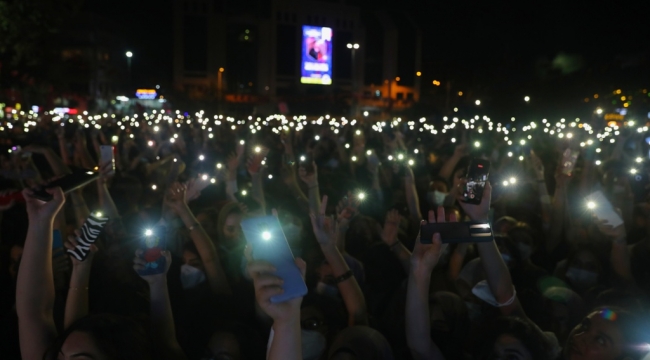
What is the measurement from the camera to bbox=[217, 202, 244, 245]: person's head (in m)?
5.21

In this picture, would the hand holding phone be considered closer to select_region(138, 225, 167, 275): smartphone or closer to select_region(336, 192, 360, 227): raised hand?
select_region(138, 225, 167, 275): smartphone

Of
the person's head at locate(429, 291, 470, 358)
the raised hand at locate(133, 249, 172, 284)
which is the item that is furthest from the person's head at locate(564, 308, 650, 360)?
the raised hand at locate(133, 249, 172, 284)

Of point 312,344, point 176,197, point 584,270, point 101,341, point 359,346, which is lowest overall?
point 312,344

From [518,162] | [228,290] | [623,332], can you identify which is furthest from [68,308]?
[518,162]

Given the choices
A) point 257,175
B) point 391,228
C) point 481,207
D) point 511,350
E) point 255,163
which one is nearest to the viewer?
point 511,350

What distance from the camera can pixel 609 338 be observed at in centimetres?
315

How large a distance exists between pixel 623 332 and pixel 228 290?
2.51 m

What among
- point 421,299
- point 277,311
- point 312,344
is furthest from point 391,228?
point 277,311

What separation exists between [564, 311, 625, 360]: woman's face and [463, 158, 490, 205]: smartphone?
34.6 inches

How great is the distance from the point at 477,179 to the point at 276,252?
63.0 inches

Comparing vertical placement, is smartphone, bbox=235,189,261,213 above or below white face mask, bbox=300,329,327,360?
above

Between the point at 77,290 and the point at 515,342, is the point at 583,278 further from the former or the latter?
the point at 77,290

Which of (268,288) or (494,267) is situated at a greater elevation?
(268,288)

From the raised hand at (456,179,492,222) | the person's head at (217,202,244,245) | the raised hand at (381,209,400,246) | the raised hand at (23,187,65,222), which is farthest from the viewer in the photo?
the person's head at (217,202,244,245)
